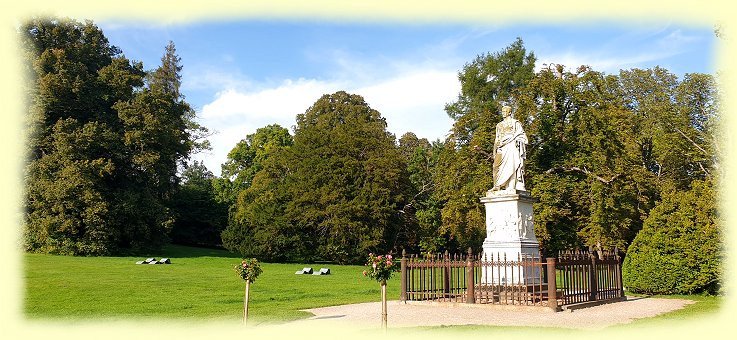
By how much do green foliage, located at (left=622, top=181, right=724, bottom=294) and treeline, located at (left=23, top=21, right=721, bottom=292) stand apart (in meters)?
7.16

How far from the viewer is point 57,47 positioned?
39.3 metres

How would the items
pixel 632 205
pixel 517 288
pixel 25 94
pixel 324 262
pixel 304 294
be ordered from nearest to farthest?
pixel 517 288
pixel 304 294
pixel 632 205
pixel 25 94
pixel 324 262

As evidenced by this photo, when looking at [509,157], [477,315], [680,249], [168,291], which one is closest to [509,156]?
[509,157]

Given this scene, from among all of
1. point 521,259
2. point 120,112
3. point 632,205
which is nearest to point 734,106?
point 632,205

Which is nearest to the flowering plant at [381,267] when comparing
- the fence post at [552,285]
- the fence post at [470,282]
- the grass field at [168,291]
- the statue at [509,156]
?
the grass field at [168,291]

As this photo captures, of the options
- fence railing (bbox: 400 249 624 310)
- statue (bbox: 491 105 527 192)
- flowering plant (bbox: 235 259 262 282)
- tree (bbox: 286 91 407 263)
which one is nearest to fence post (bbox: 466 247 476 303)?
Answer: fence railing (bbox: 400 249 624 310)

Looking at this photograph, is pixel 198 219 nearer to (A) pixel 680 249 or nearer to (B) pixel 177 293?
(B) pixel 177 293

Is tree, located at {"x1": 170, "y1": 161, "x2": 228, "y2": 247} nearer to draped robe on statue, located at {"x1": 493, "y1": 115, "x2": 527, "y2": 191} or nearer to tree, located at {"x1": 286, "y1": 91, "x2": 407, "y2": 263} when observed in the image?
tree, located at {"x1": 286, "y1": 91, "x2": 407, "y2": 263}

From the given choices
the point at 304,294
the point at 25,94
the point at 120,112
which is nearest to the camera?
the point at 304,294

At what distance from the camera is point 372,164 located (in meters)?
40.5

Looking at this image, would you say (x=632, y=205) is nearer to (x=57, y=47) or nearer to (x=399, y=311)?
(x=399, y=311)

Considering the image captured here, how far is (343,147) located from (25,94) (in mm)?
20371

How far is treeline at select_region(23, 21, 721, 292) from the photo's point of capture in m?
29.9

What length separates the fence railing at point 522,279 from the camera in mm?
14680
